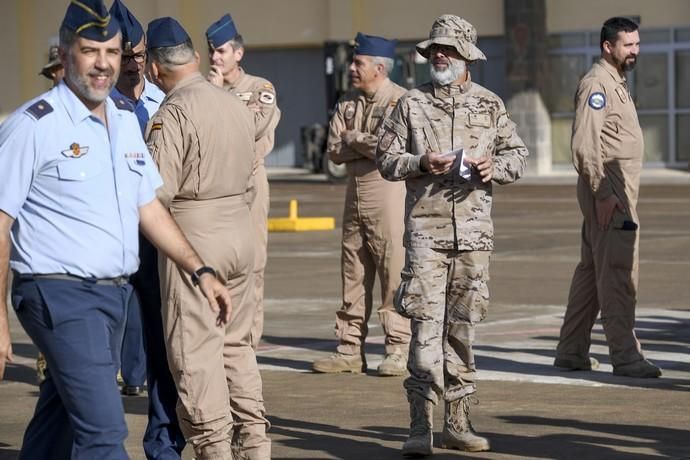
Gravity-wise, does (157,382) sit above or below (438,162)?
below

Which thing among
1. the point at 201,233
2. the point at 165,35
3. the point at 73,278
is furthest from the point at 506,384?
the point at 73,278

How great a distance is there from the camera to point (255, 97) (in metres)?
9.94

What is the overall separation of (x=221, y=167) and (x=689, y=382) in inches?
150

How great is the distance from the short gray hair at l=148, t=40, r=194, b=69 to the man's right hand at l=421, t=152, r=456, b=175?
49.4 inches

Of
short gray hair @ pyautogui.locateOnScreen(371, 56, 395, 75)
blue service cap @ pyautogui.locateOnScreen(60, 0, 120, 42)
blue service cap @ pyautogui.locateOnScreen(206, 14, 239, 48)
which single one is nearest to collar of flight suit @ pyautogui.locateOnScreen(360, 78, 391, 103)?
short gray hair @ pyautogui.locateOnScreen(371, 56, 395, 75)

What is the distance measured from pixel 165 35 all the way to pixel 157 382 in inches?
61.7

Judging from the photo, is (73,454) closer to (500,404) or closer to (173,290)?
(173,290)

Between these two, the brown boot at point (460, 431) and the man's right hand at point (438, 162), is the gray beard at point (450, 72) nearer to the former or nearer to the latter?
the man's right hand at point (438, 162)

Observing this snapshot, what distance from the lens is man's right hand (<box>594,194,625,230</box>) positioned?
31.2 ft

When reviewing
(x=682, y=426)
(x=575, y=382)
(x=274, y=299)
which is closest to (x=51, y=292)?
(x=682, y=426)

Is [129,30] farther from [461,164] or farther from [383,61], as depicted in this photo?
[383,61]

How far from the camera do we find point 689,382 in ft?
30.9

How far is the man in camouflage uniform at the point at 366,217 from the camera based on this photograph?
10273 mm

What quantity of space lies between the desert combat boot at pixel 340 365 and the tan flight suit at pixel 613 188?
1610 mm
